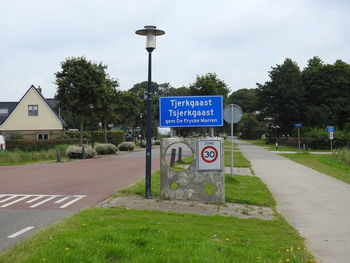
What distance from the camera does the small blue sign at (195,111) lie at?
433 inches

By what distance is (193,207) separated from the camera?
970 centimetres

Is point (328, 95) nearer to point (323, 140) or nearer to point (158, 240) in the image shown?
point (323, 140)

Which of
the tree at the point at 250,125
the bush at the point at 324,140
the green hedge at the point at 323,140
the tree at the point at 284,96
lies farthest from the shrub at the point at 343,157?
the tree at the point at 250,125

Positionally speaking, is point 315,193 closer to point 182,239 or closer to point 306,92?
point 182,239

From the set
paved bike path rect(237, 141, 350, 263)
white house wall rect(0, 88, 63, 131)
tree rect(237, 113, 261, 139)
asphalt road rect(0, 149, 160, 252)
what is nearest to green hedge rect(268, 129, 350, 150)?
white house wall rect(0, 88, 63, 131)

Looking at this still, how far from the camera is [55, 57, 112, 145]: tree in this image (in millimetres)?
28797

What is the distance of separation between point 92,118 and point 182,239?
25.2 meters

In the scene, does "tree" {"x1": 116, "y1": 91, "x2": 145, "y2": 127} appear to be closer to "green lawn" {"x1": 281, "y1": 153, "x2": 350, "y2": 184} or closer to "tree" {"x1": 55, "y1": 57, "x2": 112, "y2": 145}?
"tree" {"x1": 55, "y1": 57, "x2": 112, "y2": 145}

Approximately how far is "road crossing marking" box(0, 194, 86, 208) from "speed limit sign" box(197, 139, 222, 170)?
310cm

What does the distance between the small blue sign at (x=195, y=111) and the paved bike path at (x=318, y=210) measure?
2662 mm

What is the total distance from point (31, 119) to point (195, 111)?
45.6 meters

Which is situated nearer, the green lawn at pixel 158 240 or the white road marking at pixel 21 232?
the green lawn at pixel 158 240

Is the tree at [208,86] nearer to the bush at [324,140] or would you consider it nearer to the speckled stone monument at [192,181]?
the bush at [324,140]

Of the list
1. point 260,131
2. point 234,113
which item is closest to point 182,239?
point 234,113
